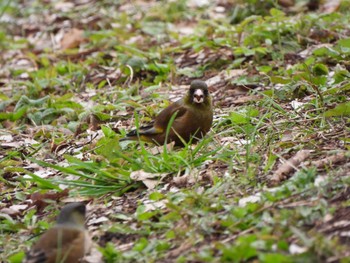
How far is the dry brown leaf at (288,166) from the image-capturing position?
446cm

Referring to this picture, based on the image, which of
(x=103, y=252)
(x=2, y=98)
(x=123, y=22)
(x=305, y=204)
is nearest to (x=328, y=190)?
(x=305, y=204)

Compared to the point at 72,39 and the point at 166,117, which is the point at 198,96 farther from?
the point at 72,39

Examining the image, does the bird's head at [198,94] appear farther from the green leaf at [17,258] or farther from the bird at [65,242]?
the green leaf at [17,258]

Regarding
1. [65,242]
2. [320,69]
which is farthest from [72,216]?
Result: [320,69]

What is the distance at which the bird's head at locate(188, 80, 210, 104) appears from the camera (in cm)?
553

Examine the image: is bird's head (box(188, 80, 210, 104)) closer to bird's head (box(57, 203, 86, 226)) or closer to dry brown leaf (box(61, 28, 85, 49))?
bird's head (box(57, 203, 86, 226))

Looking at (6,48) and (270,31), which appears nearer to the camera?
(270,31)

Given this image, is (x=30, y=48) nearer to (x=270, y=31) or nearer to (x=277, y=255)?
(x=270, y=31)

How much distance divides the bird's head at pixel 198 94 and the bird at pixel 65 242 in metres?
1.67

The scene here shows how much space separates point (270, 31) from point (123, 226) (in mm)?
3761

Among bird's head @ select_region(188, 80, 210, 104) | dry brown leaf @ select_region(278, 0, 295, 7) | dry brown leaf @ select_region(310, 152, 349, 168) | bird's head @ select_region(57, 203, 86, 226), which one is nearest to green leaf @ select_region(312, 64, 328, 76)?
bird's head @ select_region(188, 80, 210, 104)

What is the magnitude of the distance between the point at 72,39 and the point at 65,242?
587cm

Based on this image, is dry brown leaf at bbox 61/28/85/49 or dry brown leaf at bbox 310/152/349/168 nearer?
dry brown leaf at bbox 310/152/349/168

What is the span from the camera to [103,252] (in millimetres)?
3969
